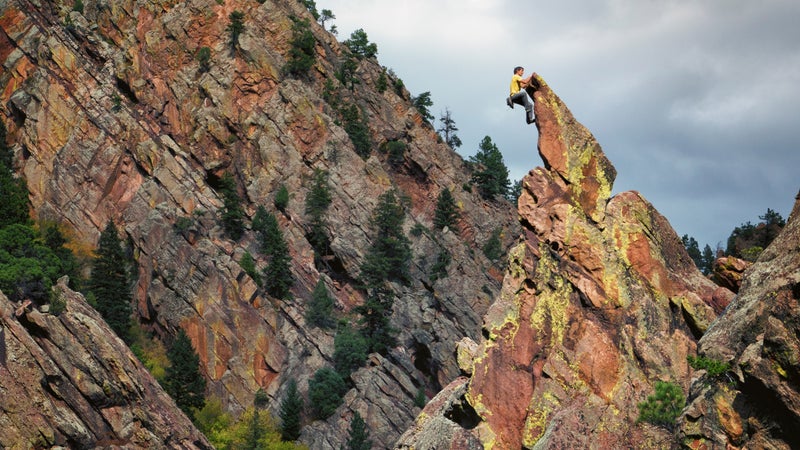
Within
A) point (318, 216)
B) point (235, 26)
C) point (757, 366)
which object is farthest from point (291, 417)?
point (757, 366)

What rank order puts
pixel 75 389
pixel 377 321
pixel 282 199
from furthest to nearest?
1. pixel 282 199
2. pixel 377 321
3. pixel 75 389

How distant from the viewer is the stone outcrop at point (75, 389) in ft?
186

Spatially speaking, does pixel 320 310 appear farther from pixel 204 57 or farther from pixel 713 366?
pixel 713 366

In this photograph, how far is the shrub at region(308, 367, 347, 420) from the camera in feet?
276

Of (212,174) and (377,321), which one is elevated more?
(212,174)

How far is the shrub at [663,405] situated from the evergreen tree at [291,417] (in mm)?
58886

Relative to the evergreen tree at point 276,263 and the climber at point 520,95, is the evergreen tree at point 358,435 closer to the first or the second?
the evergreen tree at point 276,263

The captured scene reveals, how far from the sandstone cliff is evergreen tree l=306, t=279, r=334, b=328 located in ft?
4.06

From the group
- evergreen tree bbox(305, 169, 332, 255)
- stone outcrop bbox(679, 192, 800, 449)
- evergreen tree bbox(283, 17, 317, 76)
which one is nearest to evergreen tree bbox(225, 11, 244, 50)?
evergreen tree bbox(283, 17, 317, 76)

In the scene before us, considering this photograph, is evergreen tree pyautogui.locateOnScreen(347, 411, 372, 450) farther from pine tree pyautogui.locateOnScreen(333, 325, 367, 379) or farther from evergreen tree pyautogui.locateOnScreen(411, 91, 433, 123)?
evergreen tree pyautogui.locateOnScreen(411, 91, 433, 123)

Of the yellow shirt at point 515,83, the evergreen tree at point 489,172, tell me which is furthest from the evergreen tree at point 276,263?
the yellow shirt at point 515,83

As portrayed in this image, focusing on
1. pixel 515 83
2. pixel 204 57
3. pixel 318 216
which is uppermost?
pixel 204 57

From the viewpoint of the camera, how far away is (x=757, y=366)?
20000mm

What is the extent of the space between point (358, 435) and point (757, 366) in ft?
212
